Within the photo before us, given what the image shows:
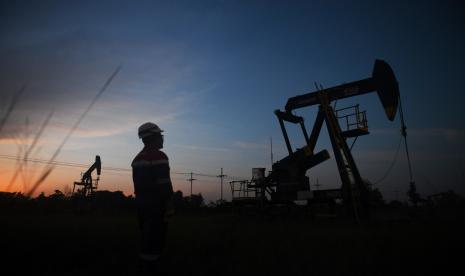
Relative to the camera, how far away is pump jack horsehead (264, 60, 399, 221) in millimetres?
12070

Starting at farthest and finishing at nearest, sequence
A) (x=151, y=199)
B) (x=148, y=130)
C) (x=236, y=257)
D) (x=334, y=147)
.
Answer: (x=334, y=147), (x=236, y=257), (x=148, y=130), (x=151, y=199)

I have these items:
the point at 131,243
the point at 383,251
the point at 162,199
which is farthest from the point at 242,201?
the point at 162,199

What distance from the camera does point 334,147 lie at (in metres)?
13.2

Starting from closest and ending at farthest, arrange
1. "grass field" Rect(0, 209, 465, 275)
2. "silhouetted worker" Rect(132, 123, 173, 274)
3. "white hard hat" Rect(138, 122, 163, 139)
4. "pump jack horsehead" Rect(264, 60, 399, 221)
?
1. "silhouetted worker" Rect(132, 123, 173, 274)
2. "grass field" Rect(0, 209, 465, 275)
3. "white hard hat" Rect(138, 122, 163, 139)
4. "pump jack horsehead" Rect(264, 60, 399, 221)

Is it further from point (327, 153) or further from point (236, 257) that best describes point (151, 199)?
point (327, 153)

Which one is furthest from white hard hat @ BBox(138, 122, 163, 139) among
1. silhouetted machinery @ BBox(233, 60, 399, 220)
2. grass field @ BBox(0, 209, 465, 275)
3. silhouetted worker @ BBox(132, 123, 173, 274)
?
silhouetted machinery @ BBox(233, 60, 399, 220)

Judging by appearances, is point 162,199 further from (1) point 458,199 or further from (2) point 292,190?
(1) point 458,199

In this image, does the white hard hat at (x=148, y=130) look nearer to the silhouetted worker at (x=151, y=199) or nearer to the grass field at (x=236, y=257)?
the silhouetted worker at (x=151, y=199)

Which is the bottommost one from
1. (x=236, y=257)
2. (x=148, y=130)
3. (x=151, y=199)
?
(x=236, y=257)

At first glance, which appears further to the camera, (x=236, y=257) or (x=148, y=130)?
(x=236, y=257)

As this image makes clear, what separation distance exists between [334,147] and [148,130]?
1075 cm

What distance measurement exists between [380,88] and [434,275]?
1047 cm

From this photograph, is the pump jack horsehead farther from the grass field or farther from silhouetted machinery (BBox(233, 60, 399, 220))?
the grass field

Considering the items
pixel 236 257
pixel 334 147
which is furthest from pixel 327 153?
pixel 236 257
